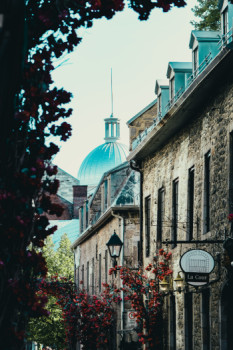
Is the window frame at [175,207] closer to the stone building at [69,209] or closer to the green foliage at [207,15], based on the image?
the green foliage at [207,15]

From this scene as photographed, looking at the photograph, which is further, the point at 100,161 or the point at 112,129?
the point at 112,129

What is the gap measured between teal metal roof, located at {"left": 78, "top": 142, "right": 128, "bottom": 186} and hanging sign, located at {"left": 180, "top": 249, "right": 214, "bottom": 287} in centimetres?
8525

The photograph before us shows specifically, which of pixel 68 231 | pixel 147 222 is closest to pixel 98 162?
pixel 68 231

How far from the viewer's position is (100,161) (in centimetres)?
10300

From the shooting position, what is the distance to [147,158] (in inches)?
971

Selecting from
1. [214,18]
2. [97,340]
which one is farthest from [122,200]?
[214,18]

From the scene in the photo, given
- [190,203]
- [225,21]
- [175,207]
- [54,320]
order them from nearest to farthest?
[225,21]
[190,203]
[175,207]
[54,320]

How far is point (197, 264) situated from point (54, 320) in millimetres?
32905

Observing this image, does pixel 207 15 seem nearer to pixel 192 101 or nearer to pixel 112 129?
pixel 192 101

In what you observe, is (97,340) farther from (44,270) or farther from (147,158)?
(44,270)

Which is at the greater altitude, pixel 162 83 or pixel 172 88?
pixel 162 83

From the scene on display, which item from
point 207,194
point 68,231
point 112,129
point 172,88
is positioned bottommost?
point 207,194

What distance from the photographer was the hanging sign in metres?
15.7

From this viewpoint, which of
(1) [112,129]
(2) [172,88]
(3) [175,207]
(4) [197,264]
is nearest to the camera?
(4) [197,264]
